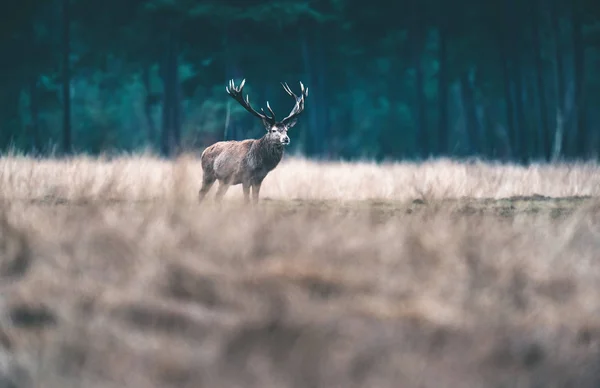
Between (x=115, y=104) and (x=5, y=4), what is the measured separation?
67.4 ft

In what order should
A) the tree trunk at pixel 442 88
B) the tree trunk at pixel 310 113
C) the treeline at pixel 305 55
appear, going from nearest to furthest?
the treeline at pixel 305 55 < the tree trunk at pixel 442 88 < the tree trunk at pixel 310 113

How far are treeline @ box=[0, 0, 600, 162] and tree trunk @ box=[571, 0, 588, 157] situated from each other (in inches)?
1.9

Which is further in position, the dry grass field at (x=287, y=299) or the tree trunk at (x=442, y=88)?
the tree trunk at (x=442, y=88)

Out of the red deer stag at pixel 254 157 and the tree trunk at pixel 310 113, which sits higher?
the tree trunk at pixel 310 113

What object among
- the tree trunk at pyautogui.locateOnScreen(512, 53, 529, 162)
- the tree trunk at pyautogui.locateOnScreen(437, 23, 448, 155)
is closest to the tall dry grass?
the tree trunk at pyautogui.locateOnScreen(512, 53, 529, 162)

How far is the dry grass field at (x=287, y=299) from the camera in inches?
169

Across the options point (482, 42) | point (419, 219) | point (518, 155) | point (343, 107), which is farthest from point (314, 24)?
point (419, 219)

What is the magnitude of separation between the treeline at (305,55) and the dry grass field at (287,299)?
20882 mm

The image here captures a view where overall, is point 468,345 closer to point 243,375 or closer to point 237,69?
point 243,375

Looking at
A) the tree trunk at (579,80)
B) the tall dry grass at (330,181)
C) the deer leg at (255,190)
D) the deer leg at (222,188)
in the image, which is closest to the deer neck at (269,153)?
the deer leg at (255,190)

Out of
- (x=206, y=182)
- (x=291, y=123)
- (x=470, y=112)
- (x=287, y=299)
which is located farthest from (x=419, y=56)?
(x=287, y=299)

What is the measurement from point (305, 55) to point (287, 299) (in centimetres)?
2929

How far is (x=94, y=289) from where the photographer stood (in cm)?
514

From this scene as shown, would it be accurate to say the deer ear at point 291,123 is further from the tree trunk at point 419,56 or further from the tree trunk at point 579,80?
the tree trunk at point 419,56
